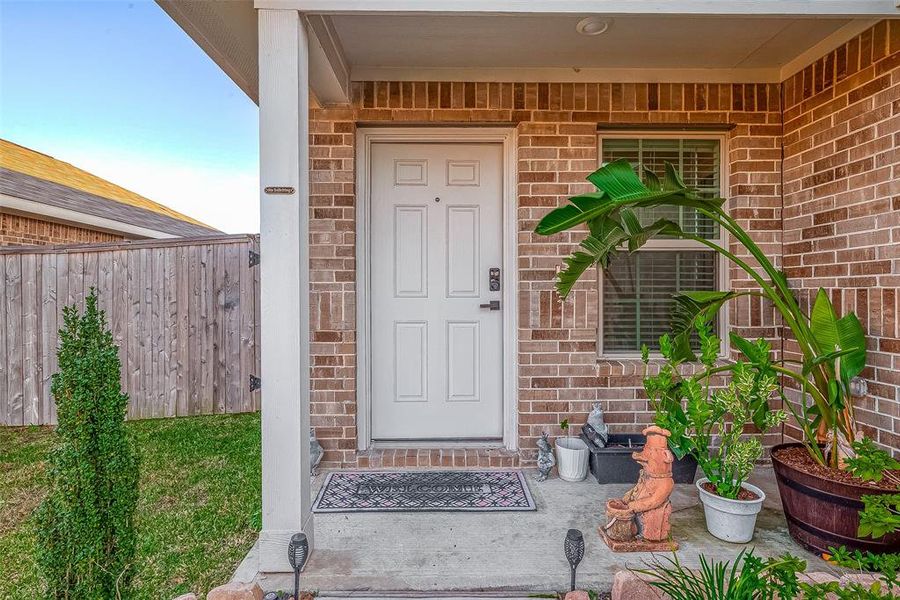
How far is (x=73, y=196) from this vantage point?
6.23m

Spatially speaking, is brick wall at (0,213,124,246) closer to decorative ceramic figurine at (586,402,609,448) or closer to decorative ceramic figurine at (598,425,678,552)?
decorative ceramic figurine at (586,402,609,448)

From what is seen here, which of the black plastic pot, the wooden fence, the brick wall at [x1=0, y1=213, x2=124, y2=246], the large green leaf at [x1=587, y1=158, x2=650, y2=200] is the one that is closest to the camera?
the large green leaf at [x1=587, y1=158, x2=650, y2=200]

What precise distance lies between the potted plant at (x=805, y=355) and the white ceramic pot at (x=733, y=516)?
0.66 feet

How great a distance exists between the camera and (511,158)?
3.25m

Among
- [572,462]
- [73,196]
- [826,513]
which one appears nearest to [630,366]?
[572,462]

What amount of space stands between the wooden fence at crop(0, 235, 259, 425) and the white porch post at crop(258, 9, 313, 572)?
2682 mm

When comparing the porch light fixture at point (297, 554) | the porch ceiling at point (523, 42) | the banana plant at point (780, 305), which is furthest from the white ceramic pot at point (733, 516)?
the porch ceiling at point (523, 42)

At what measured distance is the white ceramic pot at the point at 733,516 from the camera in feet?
7.29

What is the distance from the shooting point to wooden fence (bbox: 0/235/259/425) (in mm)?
4273

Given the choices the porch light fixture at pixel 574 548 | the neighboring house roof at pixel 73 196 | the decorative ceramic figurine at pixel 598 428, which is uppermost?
the neighboring house roof at pixel 73 196

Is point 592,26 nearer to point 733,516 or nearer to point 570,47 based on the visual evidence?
point 570,47

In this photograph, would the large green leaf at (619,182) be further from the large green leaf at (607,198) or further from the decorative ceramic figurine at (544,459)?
the decorative ceramic figurine at (544,459)

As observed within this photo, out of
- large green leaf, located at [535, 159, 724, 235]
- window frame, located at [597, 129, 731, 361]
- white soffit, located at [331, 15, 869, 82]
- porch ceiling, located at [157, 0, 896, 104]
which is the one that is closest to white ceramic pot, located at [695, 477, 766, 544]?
window frame, located at [597, 129, 731, 361]

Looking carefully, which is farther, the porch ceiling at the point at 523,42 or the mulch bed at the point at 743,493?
the mulch bed at the point at 743,493
